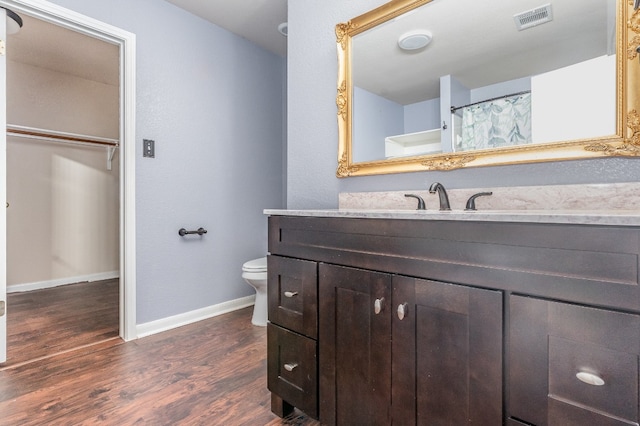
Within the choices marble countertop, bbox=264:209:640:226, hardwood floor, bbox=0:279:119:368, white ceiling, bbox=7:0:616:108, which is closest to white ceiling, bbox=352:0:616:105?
white ceiling, bbox=7:0:616:108

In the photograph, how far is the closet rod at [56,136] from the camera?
3178 millimetres

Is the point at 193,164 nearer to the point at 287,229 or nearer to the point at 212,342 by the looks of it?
the point at 212,342

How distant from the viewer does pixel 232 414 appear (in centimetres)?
138

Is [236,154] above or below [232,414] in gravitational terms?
above

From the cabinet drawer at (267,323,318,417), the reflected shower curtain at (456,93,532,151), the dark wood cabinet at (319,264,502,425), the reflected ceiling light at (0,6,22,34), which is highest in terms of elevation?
the reflected ceiling light at (0,6,22,34)

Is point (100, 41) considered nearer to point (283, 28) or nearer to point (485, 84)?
point (283, 28)

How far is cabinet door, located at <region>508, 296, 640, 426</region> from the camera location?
634mm

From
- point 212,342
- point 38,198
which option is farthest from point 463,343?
point 38,198

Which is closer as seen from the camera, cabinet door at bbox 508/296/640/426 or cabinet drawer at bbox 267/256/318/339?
cabinet door at bbox 508/296/640/426

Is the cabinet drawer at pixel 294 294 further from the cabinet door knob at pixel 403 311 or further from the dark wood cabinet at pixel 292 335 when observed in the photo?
the cabinet door knob at pixel 403 311

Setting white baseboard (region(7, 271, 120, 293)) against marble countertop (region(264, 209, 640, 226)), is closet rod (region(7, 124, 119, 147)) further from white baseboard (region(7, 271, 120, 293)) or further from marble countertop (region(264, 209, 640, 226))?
marble countertop (region(264, 209, 640, 226))

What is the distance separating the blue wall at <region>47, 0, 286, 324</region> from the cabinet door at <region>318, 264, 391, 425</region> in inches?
64.8

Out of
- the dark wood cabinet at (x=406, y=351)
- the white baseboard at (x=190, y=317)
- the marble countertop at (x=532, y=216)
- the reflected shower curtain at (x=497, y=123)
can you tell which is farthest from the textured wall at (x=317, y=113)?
the white baseboard at (x=190, y=317)

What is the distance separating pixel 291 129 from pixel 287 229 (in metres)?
0.88
